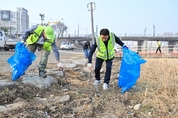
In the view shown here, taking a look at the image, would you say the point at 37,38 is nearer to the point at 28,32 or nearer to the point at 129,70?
the point at 28,32

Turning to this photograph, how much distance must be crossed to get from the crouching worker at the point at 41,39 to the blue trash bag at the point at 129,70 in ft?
4.87

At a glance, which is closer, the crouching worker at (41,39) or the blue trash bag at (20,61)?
the blue trash bag at (20,61)

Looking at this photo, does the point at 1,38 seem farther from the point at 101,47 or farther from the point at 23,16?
the point at 23,16

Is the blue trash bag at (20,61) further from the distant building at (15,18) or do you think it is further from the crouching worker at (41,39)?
the distant building at (15,18)

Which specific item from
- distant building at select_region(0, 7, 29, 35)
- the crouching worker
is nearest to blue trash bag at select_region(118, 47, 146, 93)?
the crouching worker

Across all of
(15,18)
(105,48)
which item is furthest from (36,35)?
(15,18)

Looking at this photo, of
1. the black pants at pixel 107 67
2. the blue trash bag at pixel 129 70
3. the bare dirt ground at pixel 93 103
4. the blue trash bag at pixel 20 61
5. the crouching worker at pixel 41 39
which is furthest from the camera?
the crouching worker at pixel 41 39

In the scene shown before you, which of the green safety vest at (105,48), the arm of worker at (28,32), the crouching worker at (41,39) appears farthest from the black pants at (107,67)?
the arm of worker at (28,32)

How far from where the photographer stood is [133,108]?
3.22 m

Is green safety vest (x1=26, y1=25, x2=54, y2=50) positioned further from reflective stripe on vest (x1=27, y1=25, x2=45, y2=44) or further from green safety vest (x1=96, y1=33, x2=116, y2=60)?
green safety vest (x1=96, y1=33, x2=116, y2=60)

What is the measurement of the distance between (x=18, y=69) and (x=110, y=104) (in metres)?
1.94

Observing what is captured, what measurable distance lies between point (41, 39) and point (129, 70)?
181 centimetres

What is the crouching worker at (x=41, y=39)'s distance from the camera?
14.8 ft

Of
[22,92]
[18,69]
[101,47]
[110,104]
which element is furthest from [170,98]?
[18,69]
